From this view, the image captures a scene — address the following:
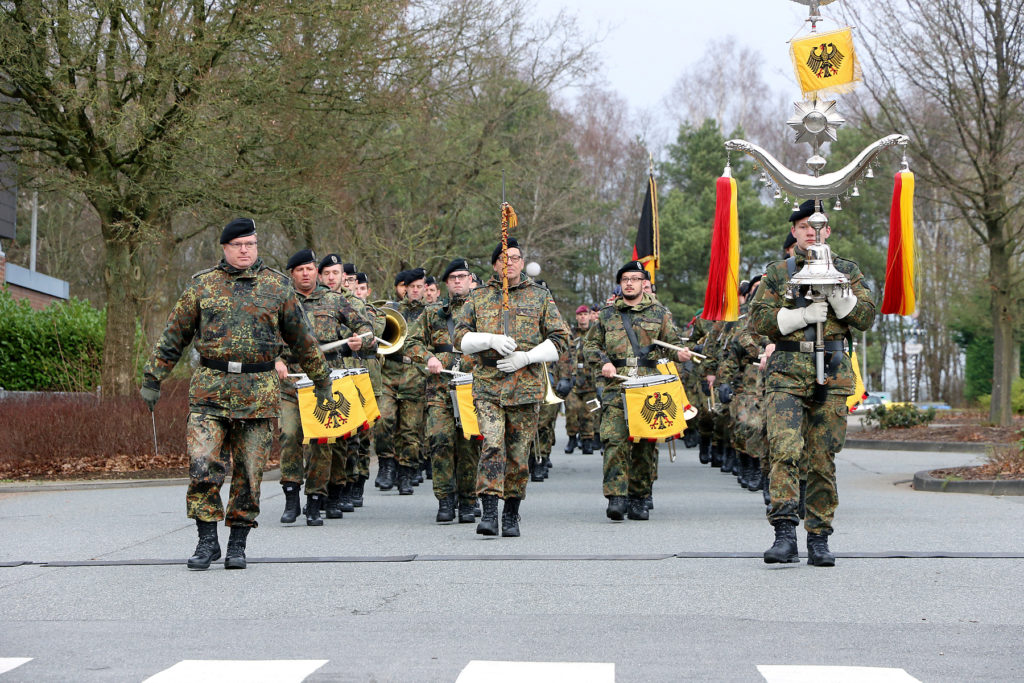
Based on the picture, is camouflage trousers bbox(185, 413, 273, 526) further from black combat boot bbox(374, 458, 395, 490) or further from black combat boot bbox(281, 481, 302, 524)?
black combat boot bbox(374, 458, 395, 490)

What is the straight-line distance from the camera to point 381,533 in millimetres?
10805

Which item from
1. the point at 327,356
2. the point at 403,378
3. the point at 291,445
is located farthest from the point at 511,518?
the point at 403,378

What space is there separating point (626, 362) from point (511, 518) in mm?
2111

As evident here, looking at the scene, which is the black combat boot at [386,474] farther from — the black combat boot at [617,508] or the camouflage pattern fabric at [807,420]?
the camouflage pattern fabric at [807,420]

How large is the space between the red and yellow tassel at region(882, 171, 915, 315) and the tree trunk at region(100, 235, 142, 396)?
46.9 ft

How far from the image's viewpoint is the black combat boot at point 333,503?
477 inches

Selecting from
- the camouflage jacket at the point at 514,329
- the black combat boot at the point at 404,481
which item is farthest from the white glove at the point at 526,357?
the black combat boot at the point at 404,481

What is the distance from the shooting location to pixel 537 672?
5621 mm

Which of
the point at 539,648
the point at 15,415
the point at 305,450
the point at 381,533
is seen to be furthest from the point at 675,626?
the point at 15,415

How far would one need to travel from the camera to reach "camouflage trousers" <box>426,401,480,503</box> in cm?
1186

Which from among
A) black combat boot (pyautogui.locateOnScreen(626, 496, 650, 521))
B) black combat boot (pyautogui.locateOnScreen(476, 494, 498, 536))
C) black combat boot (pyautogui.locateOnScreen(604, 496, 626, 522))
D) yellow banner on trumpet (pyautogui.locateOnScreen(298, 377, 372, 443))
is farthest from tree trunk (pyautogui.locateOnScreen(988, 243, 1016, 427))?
black combat boot (pyautogui.locateOnScreen(476, 494, 498, 536))

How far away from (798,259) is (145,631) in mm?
4594

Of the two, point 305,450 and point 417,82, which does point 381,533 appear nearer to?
point 305,450

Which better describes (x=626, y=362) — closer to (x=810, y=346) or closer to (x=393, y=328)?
A: (x=393, y=328)
